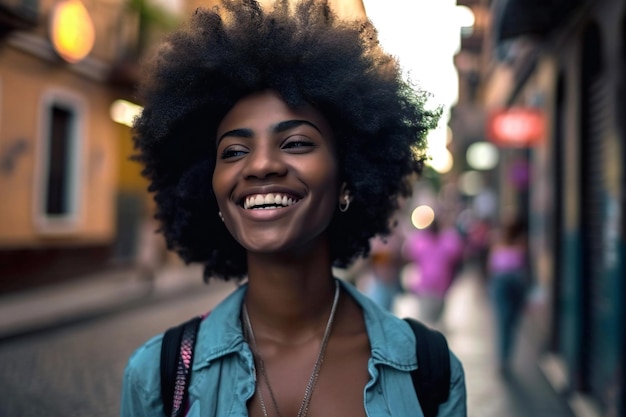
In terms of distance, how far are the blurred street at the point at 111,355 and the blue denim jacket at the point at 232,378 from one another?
4.05 meters

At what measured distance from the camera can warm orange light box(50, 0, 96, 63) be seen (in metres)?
14.3

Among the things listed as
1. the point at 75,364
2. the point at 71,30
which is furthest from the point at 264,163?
the point at 71,30

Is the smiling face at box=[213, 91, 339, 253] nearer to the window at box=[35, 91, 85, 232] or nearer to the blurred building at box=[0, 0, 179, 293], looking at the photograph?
the blurred building at box=[0, 0, 179, 293]

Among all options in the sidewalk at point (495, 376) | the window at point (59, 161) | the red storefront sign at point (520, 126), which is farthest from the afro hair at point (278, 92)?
the window at point (59, 161)

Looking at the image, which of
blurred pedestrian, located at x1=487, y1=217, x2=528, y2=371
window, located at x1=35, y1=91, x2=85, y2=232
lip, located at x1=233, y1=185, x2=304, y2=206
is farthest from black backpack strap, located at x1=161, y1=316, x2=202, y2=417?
window, located at x1=35, y1=91, x2=85, y2=232

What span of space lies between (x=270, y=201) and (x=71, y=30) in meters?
14.2

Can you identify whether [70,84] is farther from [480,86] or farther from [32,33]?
[480,86]

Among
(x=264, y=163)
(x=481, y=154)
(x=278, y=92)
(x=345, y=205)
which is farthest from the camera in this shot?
(x=481, y=154)

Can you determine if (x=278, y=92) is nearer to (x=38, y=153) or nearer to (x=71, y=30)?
(x=38, y=153)

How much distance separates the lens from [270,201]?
193 centimetres

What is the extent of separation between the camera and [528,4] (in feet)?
27.1

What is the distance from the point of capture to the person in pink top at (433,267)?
309 inches

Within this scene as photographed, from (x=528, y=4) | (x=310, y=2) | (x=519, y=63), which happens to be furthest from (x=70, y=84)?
(x=310, y=2)

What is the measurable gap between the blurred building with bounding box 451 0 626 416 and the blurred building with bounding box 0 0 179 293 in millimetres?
8451
